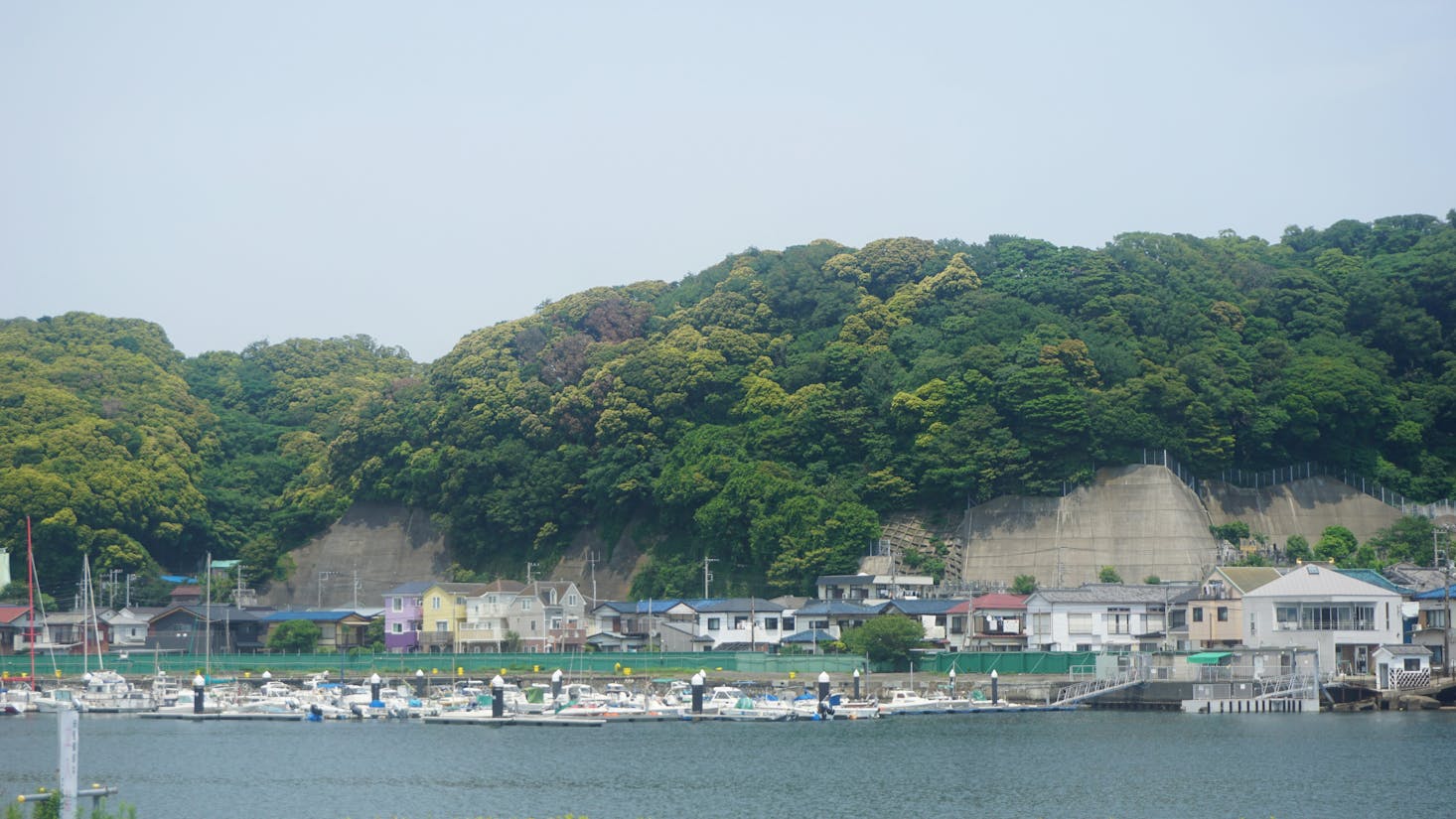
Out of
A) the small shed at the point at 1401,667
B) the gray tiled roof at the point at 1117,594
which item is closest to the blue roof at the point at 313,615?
the gray tiled roof at the point at 1117,594

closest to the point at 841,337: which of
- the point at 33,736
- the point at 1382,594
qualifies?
the point at 1382,594

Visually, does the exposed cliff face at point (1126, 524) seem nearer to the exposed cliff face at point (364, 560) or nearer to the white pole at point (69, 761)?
the exposed cliff face at point (364, 560)

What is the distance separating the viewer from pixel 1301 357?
71.8 m

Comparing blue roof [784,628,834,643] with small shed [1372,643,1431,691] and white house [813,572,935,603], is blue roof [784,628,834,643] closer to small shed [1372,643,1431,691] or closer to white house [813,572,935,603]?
white house [813,572,935,603]

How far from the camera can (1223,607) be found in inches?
2183

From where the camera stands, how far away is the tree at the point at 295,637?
228 ft

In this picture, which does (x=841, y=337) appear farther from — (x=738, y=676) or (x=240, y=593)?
(x=240, y=593)

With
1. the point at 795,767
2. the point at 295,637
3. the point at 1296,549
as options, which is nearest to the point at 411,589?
the point at 295,637

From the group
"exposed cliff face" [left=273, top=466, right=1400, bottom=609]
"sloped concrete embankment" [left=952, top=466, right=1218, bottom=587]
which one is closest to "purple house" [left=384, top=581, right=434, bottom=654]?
"exposed cliff face" [left=273, top=466, right=1400, bottom=609]

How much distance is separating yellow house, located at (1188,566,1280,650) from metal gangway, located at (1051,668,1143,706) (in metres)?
3.93

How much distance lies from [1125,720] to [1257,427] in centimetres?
2426

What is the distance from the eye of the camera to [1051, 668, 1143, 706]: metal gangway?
2094 inches

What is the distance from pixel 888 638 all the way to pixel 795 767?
17.4m

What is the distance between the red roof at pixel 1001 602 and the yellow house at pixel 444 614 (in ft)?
71.0
